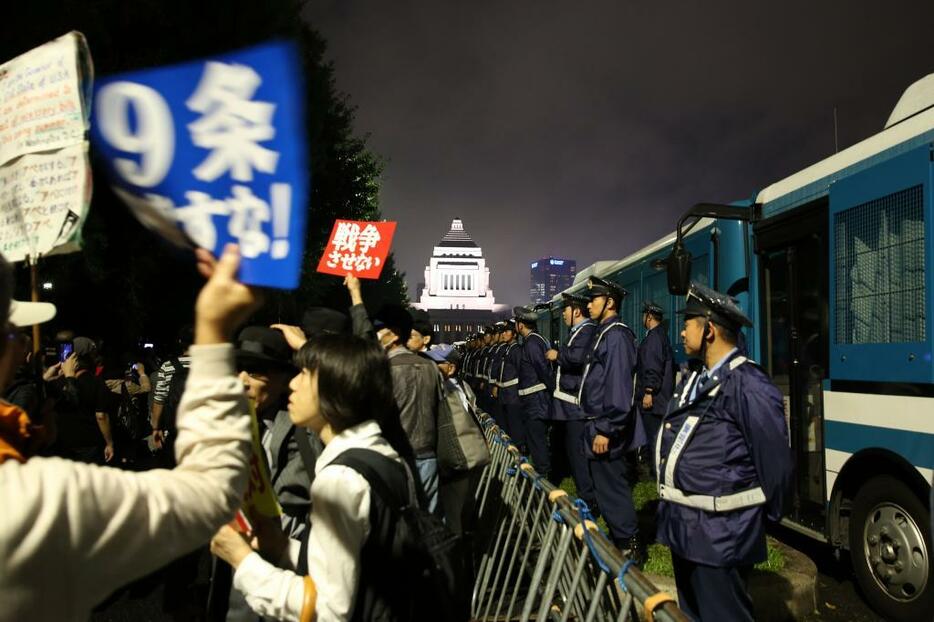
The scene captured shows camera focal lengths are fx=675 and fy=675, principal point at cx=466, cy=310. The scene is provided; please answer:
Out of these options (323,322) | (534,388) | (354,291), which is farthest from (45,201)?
(534,388)

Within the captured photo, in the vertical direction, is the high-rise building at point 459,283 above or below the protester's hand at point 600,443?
above

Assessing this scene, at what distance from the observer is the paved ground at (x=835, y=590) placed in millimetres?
4699

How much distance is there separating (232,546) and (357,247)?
4144mm

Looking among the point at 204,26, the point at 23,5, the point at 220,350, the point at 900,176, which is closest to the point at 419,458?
the point at 220,350

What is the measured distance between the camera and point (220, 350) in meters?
1.33

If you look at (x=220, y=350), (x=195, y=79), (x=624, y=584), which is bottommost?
(x=624, y=584)

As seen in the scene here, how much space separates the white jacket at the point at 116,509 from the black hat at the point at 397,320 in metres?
3.53

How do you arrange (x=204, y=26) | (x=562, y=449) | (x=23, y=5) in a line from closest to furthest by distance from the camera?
1. (x=562, y=449)
2. (x=23, y=5)
3. (x=204, y=26)

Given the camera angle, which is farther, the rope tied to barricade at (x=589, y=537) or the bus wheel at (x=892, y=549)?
the bus wheel at (x=892, y=549)

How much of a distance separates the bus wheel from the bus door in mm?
508

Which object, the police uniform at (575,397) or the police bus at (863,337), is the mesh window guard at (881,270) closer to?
the police bus at (863,337)

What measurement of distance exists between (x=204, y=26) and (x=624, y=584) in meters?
14.5

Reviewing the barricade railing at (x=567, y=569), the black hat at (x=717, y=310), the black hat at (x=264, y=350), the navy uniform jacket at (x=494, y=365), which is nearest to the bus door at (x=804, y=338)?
the black hat at (x=717, y=310)

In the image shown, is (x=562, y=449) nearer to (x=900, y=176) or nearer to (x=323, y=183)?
(x=900, y=176)
